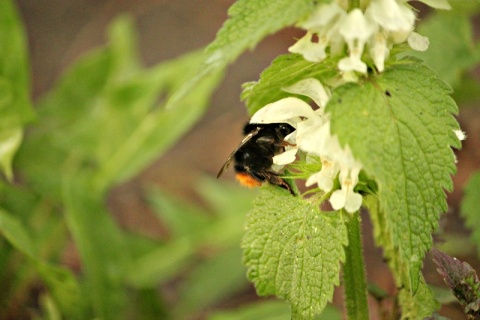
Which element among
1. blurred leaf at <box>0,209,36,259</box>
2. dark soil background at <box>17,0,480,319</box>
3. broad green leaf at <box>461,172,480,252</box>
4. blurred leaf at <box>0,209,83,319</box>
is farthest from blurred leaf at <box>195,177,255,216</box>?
broad green leaf at <box>461,172,480,252</box>

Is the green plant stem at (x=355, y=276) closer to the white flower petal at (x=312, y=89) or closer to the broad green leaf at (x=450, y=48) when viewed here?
the white flower petal at (x=312, y=89)

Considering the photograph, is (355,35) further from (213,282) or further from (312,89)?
(213,282)

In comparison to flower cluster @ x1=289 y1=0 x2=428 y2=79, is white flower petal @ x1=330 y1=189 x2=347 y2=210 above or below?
below

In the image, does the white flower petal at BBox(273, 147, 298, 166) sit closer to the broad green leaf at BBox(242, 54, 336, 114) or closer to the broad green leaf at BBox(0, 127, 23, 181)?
the broad green leaf at BBox(242, 54, 336, 114)

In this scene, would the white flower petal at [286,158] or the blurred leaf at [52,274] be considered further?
the blurred leaf at [52,274]

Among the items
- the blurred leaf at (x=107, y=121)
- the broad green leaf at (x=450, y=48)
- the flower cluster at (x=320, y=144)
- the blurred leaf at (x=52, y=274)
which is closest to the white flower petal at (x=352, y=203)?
the flower cluster at (x=320, y=144)

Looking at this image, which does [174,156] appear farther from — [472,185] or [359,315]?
[359,315]

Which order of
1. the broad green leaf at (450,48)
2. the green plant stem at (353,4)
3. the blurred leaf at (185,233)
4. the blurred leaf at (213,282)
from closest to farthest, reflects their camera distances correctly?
the green plant stem at (353,4)
the broad green leaf at (450,48)
the blurred leaf at (185,233)
the blurred leaf at (213,282)
